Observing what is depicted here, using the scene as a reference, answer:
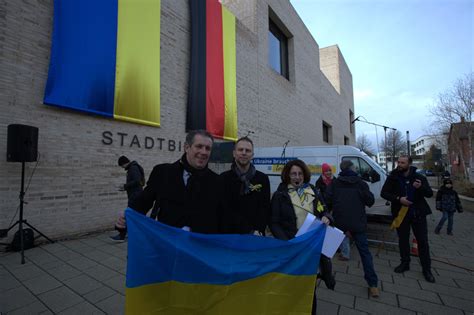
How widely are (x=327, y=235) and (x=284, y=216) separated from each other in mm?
486

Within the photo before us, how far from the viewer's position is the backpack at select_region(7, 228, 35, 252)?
15.2ft

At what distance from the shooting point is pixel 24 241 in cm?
475

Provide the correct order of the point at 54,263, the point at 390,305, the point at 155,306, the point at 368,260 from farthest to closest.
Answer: the point at 54,263
the point at 368,260
the point at 390,305
the point at 155,306

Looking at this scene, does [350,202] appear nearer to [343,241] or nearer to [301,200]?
[301,200]

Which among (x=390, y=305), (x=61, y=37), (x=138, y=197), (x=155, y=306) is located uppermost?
(x=61, y=37)

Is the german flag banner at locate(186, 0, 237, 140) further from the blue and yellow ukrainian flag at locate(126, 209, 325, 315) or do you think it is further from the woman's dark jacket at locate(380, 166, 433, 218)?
the blue and yellow ukrainian flag at locate(126, 209, 325, 315)

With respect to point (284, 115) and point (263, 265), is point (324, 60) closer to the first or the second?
point (284, 115)

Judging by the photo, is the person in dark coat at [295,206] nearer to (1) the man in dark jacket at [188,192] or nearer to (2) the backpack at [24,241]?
(1) the man in dark jacket at [188,192]

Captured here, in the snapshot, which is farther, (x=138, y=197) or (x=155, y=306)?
(x=138, y=197)

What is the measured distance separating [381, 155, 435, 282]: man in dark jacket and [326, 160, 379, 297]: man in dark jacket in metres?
0.80

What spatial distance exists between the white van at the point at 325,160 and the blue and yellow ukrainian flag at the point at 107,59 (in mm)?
4302

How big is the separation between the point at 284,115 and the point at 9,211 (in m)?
13.9

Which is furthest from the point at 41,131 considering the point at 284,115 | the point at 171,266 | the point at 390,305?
the point at 284,115

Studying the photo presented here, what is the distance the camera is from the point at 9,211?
486 cm
